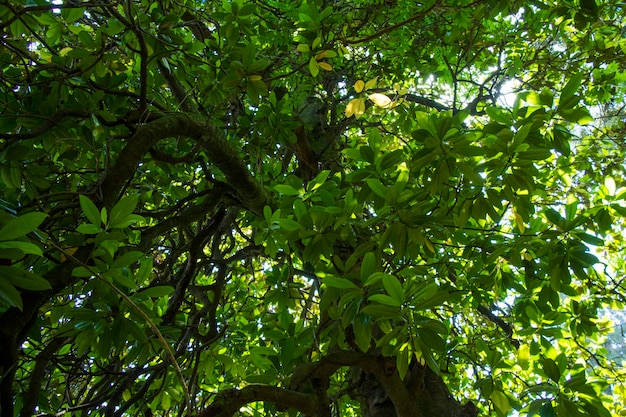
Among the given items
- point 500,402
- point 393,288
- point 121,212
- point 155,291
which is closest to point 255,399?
point 155,291

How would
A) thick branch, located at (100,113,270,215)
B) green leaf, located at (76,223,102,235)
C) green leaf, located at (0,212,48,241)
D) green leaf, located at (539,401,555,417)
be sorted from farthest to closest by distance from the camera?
green leaf, located at (539,401,555,417) → thick branch, located at (100,113,270,215) → green leaf, located at (76,223,102,235) → green leaf, located at (0,212,48,241)

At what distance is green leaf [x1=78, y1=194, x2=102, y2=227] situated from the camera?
126 centimetres

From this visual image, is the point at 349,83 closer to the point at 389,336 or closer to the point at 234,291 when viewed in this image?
the point at 234,291

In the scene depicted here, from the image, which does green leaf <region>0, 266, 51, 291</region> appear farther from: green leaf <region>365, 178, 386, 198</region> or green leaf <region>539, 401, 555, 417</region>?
green leaf <region>539, 401, 555, 417</region>

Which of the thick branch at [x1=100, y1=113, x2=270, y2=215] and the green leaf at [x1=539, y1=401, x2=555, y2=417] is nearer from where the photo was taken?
the thick branch at [x1=100, y1=113, x2=270, y2=215]

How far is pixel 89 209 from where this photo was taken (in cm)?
127

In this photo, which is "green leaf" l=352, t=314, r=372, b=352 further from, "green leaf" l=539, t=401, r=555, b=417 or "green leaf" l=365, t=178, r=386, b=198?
"green leaf" l=539, t=401, r=555, b=417

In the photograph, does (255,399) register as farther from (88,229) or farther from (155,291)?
(88,229)

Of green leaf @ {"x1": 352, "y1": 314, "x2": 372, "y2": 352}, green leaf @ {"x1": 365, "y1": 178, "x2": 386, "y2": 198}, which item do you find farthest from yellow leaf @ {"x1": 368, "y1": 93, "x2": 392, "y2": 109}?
green leaf @ {"x1": 352, "y1": 314, "x2": 372, "y2": 352}

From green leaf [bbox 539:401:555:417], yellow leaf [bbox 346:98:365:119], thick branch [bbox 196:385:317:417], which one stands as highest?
yellow leaf [bbox 346:98:365:119]

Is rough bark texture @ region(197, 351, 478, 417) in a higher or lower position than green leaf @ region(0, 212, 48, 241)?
lower

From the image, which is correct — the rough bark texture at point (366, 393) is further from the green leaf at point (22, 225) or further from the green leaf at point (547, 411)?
the green leaf at point (22, 225)

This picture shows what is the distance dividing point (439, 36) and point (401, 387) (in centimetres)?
220

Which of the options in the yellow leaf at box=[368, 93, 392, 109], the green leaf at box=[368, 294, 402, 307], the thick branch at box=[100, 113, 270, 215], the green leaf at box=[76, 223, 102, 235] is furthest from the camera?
the yellow leaf at box=[368, 93, 392, 109]
